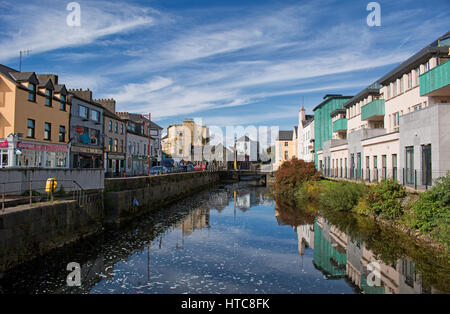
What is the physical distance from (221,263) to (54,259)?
6.44m

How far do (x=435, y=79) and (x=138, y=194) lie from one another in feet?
68.8

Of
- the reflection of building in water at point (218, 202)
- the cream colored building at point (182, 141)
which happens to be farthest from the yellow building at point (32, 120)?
the cream colored building at point (182, 141)

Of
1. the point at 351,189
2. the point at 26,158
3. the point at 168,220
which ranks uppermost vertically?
the point at 26,158

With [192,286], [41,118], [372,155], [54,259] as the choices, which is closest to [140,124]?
[41,118]

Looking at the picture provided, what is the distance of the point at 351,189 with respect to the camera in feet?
81.1

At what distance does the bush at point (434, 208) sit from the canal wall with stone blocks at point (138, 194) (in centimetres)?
1652

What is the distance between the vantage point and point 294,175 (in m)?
39.2

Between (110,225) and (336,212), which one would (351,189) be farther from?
(110,225)

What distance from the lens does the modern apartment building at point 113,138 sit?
43794 millimetres

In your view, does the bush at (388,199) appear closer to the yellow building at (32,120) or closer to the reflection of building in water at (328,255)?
the reflection of building in water at (328,255)

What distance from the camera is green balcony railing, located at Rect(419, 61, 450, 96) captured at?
18.1 metres

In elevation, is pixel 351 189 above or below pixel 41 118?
below

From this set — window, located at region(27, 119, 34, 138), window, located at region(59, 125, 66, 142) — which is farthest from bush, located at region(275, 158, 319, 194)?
window, located at region(27, 119, 34, 138)

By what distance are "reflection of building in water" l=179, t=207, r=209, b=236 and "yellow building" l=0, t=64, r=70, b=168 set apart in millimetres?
12772
